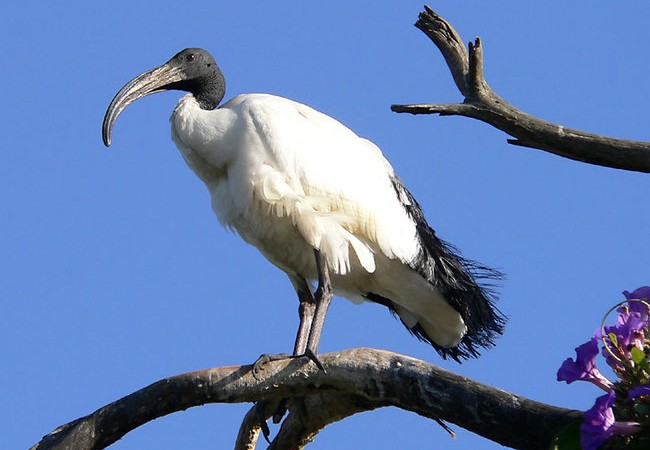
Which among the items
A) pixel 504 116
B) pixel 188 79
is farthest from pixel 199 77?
pixel 504 116

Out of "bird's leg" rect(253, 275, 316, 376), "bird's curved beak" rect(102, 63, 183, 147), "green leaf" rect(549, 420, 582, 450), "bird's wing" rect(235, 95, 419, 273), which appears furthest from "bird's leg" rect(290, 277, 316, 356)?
"green leaf" rect(549, 420, 582, 450)

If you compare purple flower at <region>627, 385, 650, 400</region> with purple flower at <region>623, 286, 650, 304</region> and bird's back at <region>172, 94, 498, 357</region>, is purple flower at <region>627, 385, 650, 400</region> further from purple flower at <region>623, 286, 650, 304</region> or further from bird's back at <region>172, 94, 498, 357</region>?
bird's back at <region>172, 94, 498, 357</region>

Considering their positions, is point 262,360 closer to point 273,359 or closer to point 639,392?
point 273,359

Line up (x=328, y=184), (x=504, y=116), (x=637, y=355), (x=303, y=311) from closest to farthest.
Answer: (x=637, y=355) → (x=504, y=116) → (x=328, y=184) → (x=303, y=311)

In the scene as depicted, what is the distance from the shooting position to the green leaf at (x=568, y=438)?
3576 mm

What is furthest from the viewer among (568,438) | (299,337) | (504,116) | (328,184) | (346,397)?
(299,337)

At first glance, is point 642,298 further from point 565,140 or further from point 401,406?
point 401,406

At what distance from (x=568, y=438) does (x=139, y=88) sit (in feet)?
16.1

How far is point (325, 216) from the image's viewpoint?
6.81 metres

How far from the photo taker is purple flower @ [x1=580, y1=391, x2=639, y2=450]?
11.0 ft

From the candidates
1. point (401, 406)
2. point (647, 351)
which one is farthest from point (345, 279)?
point (647, 351)

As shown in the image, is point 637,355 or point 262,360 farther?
point 262,360

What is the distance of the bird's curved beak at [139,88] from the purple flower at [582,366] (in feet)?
15.5

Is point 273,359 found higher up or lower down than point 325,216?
lower down
